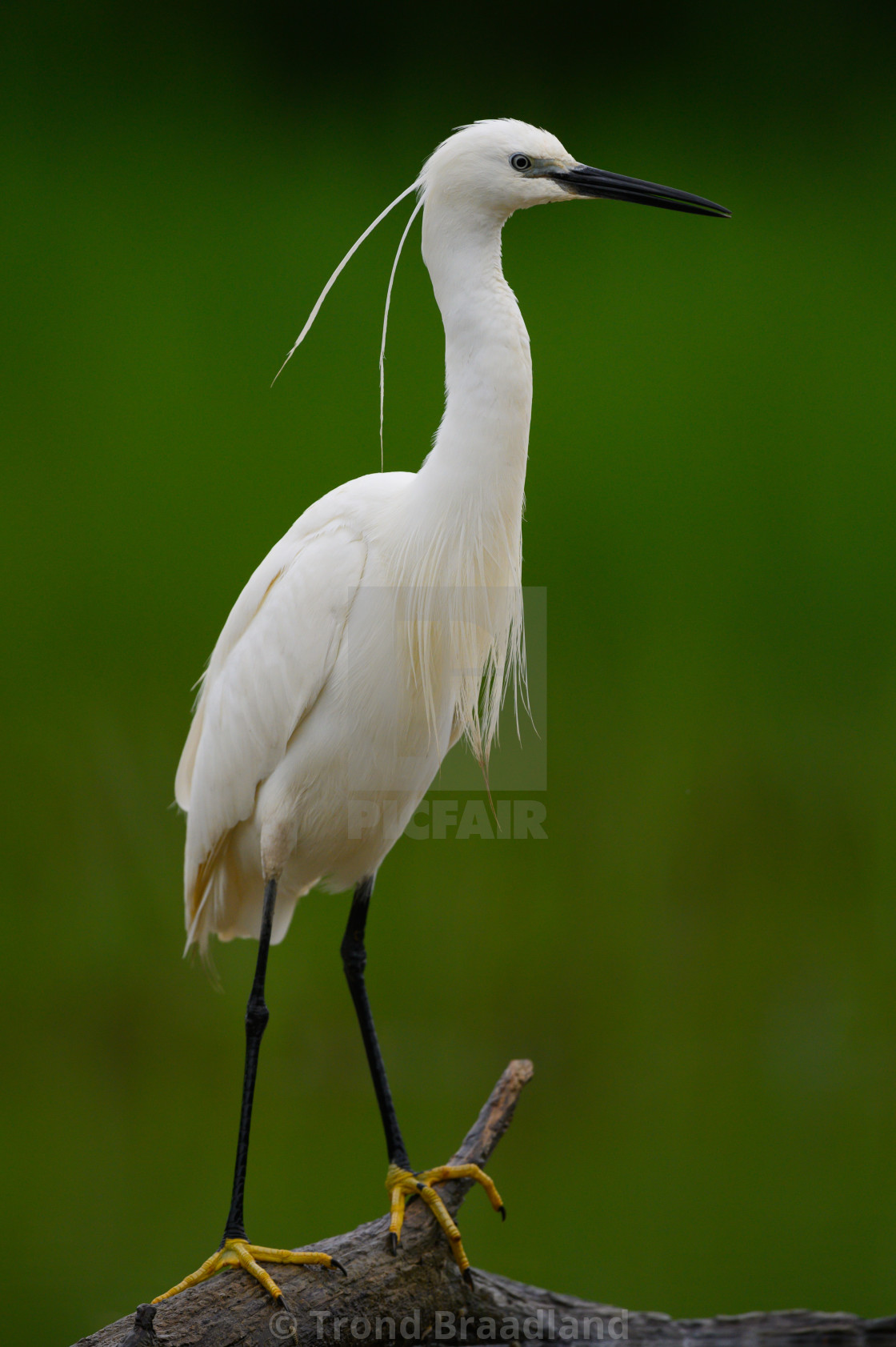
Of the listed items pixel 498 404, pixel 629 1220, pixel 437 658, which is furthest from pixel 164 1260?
pixel 498 404

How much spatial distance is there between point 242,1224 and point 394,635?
70 centimetres

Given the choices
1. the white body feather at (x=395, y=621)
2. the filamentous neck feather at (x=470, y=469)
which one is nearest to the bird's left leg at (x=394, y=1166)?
the white body feather at (x=395, y=621)

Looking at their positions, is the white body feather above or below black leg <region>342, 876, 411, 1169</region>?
above

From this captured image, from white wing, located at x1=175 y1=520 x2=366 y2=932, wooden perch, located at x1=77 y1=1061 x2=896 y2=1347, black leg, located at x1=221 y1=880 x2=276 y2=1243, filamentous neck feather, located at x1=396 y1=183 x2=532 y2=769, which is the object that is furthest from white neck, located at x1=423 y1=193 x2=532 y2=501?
wooden perch, located at x1=77 y1=1061 x2=896 y2=1347

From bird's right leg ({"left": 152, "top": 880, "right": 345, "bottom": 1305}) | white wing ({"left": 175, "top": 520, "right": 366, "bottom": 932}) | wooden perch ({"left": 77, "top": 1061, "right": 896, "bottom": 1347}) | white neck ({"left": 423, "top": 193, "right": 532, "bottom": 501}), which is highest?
white neck ({"left": 423, "top": 193, "right": 532, "bottom": 501})

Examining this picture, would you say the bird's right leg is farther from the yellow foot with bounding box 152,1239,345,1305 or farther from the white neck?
the white neck

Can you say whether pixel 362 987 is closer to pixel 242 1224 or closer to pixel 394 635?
pixel 242 1224

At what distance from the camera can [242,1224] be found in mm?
1244

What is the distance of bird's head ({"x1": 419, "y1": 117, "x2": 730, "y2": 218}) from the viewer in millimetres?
1183

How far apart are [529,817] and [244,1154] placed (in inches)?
46.8

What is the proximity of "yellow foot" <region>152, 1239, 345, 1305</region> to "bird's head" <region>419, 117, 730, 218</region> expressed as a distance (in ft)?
3.88

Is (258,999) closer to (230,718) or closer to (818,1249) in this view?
(230,718)

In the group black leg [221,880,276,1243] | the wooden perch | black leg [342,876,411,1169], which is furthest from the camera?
black leg [342,876,411,1169]

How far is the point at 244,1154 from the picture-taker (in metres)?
1.31
